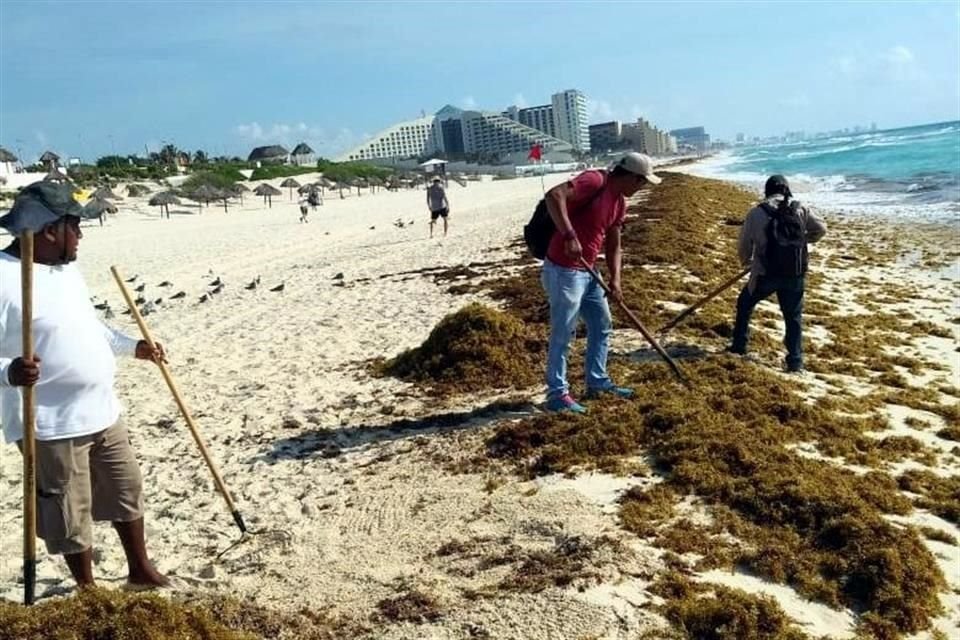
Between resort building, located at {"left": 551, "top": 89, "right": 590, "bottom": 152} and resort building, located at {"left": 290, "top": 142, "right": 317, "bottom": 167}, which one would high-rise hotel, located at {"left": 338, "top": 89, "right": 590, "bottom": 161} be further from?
resort building, located at {"left": 290, "top": 142, "right": 317, "bottom": 167}

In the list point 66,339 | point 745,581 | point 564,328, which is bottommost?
point 745,581

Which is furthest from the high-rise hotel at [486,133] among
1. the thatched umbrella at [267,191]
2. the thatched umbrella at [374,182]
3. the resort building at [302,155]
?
the thatched umbrella at [267,191]

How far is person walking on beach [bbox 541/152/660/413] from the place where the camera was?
5527mm

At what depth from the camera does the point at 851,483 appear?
480 cm

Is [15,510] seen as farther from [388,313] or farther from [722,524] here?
[388,313]

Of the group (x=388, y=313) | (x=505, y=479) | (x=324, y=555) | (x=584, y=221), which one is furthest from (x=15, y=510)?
(x=388, y=313)

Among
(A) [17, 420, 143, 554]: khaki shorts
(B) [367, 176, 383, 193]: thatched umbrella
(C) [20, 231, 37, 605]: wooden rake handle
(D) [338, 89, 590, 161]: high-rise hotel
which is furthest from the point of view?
(D) [338, 89, 590, 161]: high-rise hotel

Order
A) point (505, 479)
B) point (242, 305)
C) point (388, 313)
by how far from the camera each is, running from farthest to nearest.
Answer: point (242, 305) → point (388, 313) → point (505, 479)

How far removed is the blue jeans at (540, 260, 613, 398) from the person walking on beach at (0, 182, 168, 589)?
3.11 meters

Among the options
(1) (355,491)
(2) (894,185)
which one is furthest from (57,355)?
(2) (894,185)

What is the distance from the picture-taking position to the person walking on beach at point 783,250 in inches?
281

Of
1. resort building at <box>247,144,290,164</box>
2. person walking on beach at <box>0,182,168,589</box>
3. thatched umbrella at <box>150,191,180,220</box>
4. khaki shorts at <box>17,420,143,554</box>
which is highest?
resort building at <box>247,144,290,164</box>

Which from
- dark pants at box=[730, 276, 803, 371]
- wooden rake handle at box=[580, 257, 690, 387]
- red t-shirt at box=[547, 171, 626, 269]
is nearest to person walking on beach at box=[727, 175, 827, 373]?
dark pants at box=[730, 276, 803, 371]

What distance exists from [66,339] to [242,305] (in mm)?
9379
